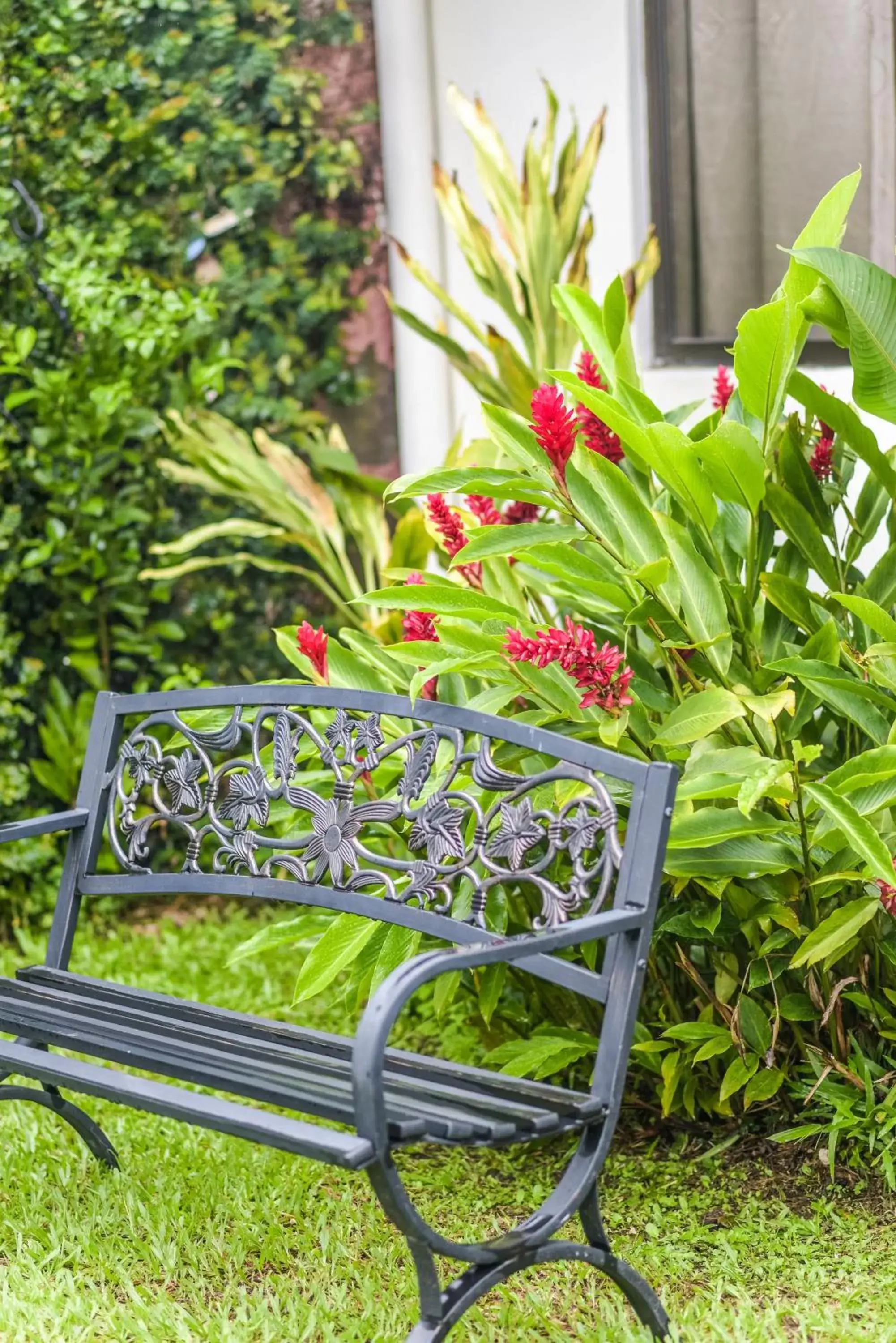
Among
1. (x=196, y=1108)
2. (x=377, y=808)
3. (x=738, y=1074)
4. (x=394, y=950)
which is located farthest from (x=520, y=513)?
(x=196, y=1108)

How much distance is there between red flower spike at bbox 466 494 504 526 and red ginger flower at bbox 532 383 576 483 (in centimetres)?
29

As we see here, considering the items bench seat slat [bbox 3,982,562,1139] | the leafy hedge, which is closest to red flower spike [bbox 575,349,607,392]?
bench seat slat [bbox 3,982,562,1139]

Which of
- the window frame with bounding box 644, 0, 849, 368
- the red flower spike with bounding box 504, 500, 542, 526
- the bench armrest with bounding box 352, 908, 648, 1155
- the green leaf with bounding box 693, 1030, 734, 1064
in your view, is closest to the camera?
the bench armrest with bounding box 352, 908, 648, 1155

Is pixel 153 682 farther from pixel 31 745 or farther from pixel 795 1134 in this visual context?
pixel 795 1134

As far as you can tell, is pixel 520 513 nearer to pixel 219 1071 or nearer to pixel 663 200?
pixel 219 1071

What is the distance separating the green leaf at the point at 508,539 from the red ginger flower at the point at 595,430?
225 millimetres

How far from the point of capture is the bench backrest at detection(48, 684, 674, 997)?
2.07 meters

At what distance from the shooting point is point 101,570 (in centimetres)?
434

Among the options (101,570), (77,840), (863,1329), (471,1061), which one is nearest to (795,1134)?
(863,1329)

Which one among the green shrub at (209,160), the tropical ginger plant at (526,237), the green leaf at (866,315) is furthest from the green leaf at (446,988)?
the green shrub at (209,160)

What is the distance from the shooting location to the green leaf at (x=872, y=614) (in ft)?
7.28

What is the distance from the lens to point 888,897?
2227 millimetres

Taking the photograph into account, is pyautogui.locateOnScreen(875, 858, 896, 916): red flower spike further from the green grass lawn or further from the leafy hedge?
the leafy hedge

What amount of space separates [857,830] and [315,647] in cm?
102
